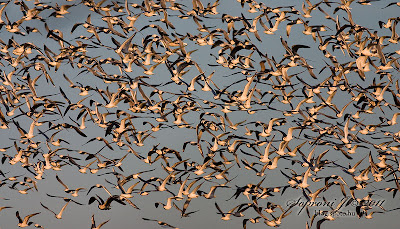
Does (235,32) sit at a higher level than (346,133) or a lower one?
higher

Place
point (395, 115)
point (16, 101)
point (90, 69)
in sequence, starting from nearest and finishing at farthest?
1. point (395, 115)
2. point (90, 69)
3. point (16, 101)

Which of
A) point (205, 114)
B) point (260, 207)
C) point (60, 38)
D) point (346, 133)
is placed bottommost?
point (260, 207)

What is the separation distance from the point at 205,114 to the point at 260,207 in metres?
2.56

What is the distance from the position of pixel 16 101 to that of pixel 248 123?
579 centimetres

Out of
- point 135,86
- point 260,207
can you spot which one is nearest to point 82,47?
point 135,86

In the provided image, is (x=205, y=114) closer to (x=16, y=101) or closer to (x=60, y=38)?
(x=60, y=38)

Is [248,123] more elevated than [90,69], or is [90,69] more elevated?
[90,69]

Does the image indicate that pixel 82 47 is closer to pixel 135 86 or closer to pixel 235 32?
pixel 135 86

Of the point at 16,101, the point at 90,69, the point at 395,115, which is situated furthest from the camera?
the point at 16,101

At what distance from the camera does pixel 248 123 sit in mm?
12664

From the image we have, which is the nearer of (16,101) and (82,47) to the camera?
(82,47)

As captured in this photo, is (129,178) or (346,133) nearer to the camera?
(346,133)

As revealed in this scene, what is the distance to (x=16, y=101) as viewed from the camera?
1341 cm

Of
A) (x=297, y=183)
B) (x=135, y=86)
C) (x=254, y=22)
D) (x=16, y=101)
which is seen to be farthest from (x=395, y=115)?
(x=16, y=101)
